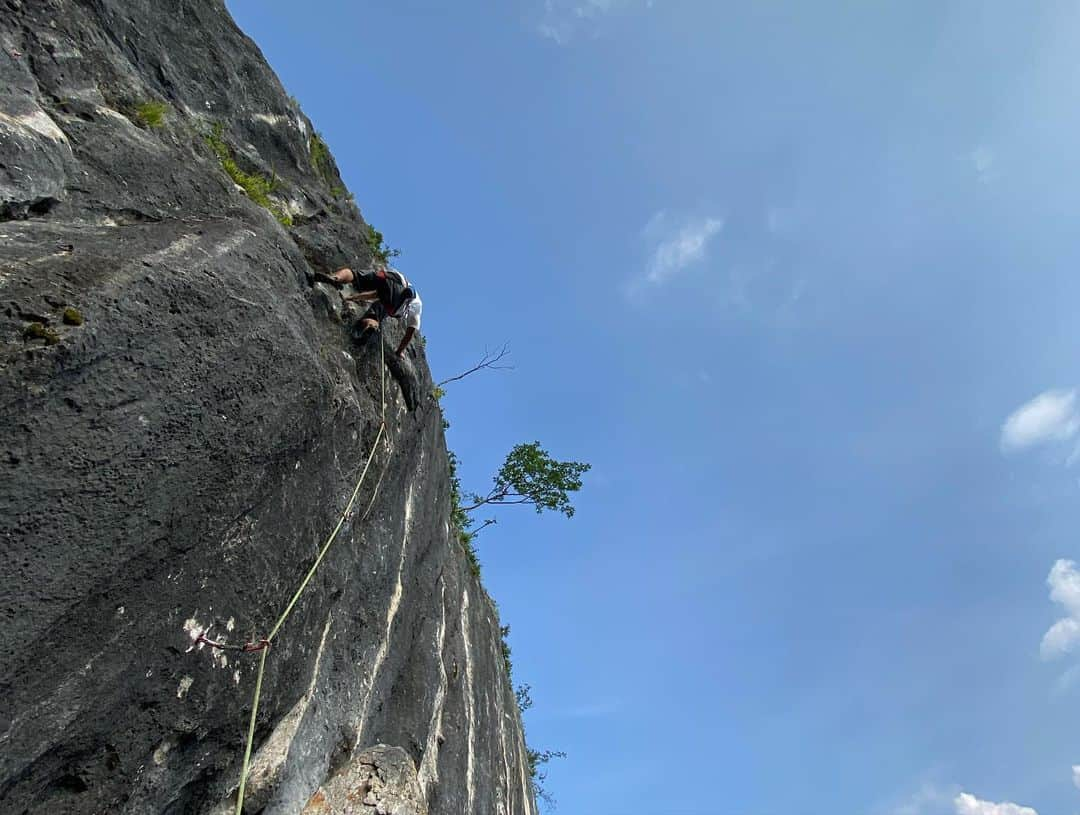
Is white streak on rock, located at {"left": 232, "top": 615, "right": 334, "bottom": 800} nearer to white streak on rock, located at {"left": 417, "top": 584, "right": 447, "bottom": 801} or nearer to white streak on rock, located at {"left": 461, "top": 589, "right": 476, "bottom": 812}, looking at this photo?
white streak on rock, located at {"left": 417, "top": 584, "right": 447, "bottom": 801}

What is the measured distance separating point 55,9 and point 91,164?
2.25m

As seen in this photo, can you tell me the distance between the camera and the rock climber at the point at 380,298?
8.44 metres

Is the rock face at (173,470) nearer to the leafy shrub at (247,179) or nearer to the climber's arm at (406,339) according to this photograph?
the leafy shrub at (247,179)

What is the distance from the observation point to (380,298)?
8906 mm

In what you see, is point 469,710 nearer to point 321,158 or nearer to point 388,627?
point 388,627

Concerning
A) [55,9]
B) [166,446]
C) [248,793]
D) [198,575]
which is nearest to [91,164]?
[55,9]

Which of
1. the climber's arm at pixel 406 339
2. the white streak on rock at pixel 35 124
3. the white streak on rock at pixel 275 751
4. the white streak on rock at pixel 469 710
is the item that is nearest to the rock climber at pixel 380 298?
the climber's arm at pixel 406 339

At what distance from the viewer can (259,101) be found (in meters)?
10.9

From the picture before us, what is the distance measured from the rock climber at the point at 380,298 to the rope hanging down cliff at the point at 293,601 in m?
0.39

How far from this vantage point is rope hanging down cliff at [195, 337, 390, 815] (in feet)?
17.9

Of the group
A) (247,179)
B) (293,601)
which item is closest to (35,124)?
(247,179)

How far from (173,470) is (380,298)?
14.3 ft

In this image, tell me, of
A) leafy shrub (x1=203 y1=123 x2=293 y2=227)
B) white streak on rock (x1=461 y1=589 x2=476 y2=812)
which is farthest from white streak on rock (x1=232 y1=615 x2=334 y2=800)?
leafy shrub (x1=203 y1=123 x2=293 y2=227)

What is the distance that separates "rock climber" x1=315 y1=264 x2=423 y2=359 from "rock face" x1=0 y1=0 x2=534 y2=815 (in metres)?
0.30
